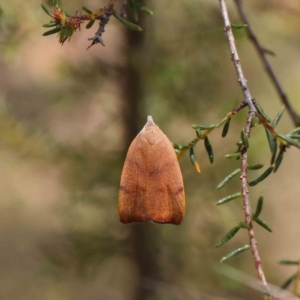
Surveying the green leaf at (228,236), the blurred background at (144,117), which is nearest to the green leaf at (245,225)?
the green leaf at (228,236)

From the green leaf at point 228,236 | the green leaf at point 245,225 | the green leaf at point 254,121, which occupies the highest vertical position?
the green leaf at point 254,121

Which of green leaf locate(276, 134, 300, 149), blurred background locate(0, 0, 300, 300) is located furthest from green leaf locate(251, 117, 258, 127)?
blurred background locate(0, 0, 300, 300)

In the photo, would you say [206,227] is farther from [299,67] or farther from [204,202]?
[299,67]

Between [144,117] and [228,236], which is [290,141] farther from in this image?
[144,117]

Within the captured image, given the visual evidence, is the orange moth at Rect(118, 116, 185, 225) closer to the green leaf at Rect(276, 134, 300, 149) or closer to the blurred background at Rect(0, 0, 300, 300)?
the green leaf at Rect(276, 134, 300, 149)

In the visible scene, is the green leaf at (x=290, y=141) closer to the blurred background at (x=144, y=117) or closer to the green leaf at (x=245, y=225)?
the green leaf at (x=245, y=225)

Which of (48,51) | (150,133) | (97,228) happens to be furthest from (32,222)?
(150,133)

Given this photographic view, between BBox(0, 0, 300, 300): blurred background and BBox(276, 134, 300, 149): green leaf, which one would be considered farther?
BBox(0, 0, 300, 300): blurred background

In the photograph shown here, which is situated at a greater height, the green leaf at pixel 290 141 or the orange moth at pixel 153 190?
the green leaf at pixel 290 141

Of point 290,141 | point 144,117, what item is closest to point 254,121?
point 290,141
